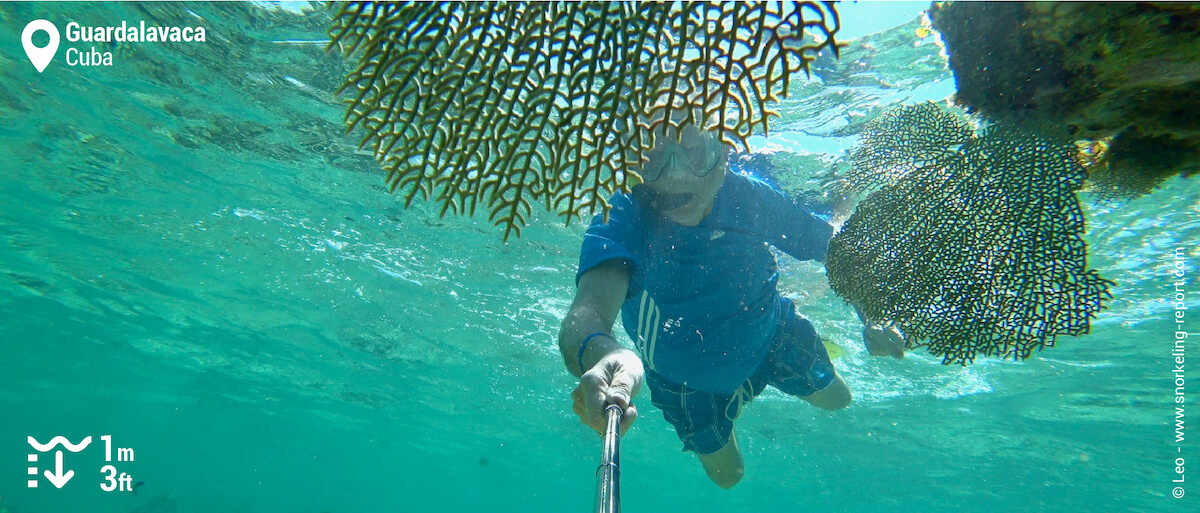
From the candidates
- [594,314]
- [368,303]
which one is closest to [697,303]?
[594,314]

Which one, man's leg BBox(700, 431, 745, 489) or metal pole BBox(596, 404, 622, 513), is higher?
metal pole BBox(596, 404, 622, 513)

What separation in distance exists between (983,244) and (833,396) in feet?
13.9

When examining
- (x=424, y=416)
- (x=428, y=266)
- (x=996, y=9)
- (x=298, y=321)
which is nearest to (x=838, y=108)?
(x=996, y=9)

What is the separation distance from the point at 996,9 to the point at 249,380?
132 feet

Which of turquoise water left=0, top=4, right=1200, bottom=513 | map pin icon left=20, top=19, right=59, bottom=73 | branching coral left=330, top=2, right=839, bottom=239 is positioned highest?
map pin icon left=20, top=19, right=59, bottom=73

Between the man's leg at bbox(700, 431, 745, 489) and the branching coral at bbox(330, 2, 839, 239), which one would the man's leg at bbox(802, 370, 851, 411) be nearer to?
the man's leg at bbox(700, 431, 745, 489)

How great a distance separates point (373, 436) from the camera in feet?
161

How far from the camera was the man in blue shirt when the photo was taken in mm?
3070

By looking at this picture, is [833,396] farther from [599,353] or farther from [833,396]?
[599,353]

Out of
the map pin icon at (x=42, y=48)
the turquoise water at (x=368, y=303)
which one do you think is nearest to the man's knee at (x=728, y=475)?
the turquoise water at (x=368, y=303)

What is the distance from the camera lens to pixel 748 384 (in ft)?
22.1

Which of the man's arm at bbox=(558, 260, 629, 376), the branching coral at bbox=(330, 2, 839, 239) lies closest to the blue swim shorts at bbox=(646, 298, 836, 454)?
the man's arm at bbox=(558, 260, 629, 376)

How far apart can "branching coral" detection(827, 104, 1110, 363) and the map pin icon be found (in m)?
13.9

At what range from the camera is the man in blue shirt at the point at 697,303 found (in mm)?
3070
